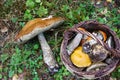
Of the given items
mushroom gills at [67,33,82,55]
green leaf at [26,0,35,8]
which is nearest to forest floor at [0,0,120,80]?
green leaf at [26,0,35,8]

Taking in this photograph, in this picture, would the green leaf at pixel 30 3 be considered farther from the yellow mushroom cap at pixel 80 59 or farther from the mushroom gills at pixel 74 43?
the yellow mushroom cap at pixel 80 59

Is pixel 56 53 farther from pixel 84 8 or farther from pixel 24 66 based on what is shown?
pixel 84 8

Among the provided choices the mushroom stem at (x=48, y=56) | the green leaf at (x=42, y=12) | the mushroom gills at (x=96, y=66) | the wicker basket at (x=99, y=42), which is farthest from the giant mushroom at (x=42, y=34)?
the mushroom gills at (x=96, y=66)

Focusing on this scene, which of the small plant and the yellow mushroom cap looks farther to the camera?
the small plant

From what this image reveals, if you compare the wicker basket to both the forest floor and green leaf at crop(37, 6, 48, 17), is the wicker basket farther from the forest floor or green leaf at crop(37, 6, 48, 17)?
green leaf at crop(37, 6, 48, 17)

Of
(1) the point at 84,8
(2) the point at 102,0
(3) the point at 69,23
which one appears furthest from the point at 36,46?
(2) the point at 102,0

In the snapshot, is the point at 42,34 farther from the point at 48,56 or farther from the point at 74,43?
the point at 74,43
